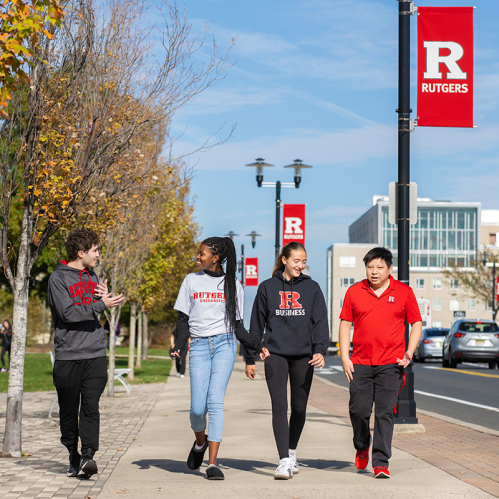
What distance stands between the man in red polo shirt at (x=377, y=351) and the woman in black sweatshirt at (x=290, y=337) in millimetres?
271

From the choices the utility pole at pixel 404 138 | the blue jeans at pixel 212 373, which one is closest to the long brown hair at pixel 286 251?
the blue jeans at pixel 212 373

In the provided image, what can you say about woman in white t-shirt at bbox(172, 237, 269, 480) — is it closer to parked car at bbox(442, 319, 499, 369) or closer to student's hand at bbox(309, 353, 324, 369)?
student's hand at bbox(309, 353, 324, 369)

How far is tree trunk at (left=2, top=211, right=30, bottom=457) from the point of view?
791cm

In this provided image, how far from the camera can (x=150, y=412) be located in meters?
12.9

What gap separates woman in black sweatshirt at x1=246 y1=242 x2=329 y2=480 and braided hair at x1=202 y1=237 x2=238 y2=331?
223mm

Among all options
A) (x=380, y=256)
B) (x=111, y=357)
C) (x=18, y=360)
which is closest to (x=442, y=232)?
(x=111, y=357)

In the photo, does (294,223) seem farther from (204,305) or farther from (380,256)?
(204,305)

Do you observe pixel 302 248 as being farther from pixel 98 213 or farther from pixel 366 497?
pixel 98 213

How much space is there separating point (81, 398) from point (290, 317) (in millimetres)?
1805

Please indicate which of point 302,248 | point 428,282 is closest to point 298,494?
point 302,248

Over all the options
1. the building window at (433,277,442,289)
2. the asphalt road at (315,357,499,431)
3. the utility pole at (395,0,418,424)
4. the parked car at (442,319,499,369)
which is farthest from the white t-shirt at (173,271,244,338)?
the building window at (433,277,442,289)

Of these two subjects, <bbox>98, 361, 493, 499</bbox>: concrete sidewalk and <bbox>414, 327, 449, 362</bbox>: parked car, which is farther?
<bbox>414, 327, 449, 362</bbox>: parked car

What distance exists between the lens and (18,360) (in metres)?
8.00

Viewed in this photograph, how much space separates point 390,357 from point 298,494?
1405mm
